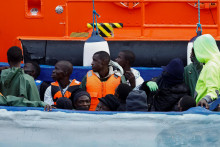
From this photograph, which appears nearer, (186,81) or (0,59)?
(186,81)

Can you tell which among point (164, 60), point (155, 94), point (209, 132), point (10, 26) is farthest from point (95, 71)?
point (10, 26)

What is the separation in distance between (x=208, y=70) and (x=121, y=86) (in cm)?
77

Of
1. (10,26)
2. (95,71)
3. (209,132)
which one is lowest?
(209,132)

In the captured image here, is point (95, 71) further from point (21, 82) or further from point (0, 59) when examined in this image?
point (0, 59)

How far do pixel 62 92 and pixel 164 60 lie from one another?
1.52 meters

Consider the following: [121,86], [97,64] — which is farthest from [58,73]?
[121,86]

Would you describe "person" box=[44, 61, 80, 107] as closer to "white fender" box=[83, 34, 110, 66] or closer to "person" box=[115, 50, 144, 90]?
"person" box=[115, 50, 144, 90]

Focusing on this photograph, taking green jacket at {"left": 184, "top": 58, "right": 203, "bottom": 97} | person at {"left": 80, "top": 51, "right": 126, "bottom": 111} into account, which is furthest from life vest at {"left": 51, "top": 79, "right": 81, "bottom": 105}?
green jacket at {"left": 184, "top": 58, "right": 203, "bottom": 97}

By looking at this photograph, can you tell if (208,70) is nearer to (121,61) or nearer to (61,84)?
(121,61)

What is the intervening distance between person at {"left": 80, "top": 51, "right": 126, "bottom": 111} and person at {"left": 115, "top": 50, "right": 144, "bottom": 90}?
0.13m

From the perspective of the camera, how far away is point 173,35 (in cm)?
756

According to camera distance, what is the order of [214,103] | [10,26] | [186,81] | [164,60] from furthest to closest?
1. [10,26]
2. [164,60]
3. [186,81]
4. [214,103]

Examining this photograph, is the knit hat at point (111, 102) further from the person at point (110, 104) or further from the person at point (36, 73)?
the person at point (36, 73)

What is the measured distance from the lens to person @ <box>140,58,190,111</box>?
17.0ft
